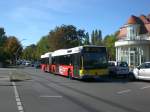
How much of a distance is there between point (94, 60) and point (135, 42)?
123 feet

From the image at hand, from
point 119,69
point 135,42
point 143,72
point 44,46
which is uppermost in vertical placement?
point 44,46

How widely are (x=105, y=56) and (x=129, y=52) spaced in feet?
126

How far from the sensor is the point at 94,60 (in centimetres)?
3184

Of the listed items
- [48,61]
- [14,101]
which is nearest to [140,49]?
[48,61]

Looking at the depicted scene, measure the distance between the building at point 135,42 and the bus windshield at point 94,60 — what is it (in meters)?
35.7

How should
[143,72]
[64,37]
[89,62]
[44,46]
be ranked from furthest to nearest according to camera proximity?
[44,46]
[64,37]
[89,62]
[143,72]

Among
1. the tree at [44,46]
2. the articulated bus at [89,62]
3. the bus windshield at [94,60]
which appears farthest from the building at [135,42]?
the bus windshield at [94,60]

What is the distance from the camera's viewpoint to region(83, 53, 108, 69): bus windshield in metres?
31.7

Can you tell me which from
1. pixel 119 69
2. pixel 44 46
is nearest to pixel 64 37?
pixel 44 46

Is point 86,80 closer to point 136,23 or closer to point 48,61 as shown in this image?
point 48,61

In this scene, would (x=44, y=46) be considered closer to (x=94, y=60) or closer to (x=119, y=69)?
(x=119, y=69)

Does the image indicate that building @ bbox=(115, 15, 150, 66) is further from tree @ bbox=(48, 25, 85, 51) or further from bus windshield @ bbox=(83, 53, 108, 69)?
bus windshield @ bbox=(83, 53, 108, 69)

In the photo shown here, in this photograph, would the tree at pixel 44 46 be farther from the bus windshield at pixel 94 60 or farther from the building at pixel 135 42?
the bus windshield at pixel 94 60

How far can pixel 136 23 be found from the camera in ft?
257
